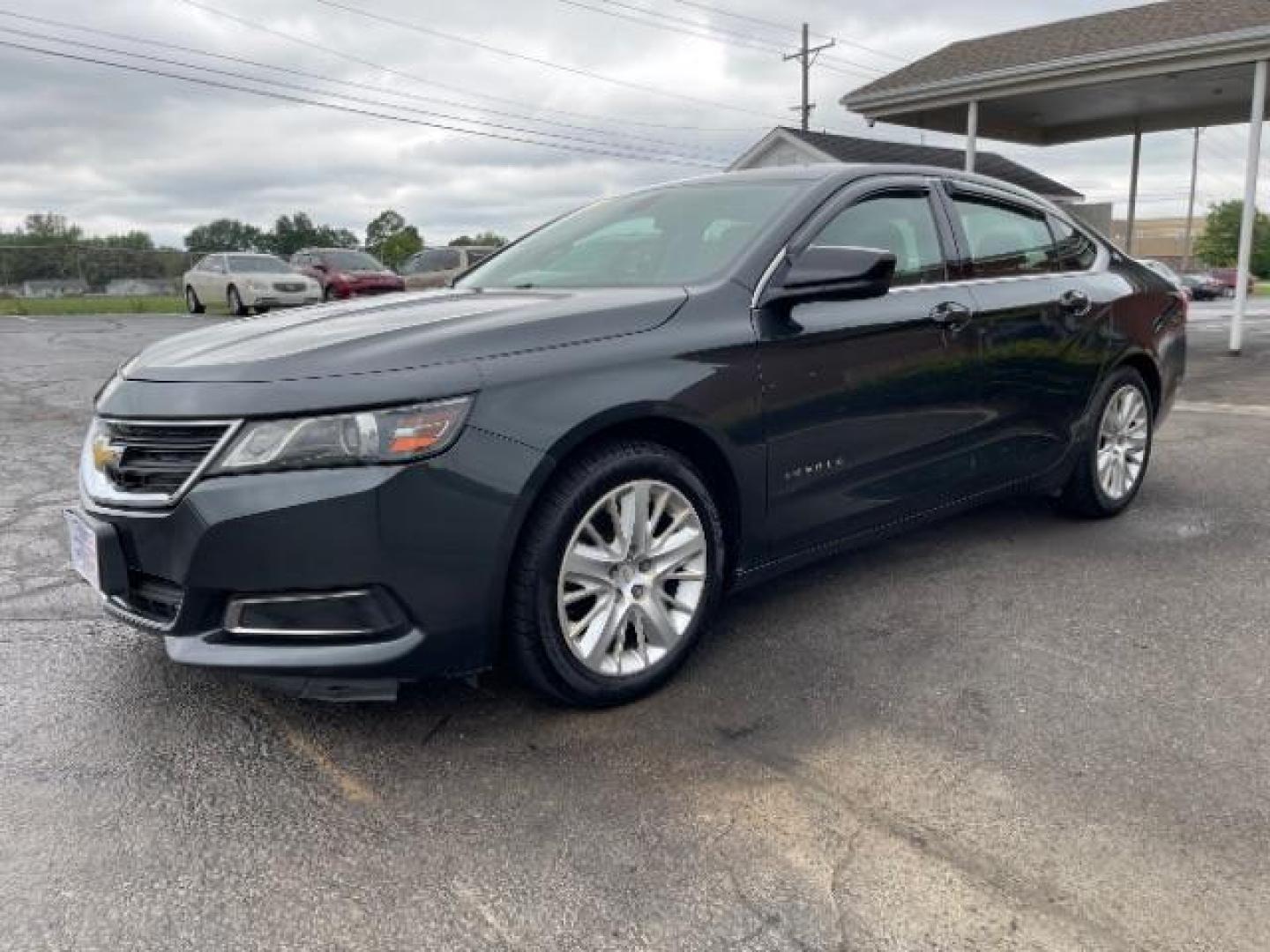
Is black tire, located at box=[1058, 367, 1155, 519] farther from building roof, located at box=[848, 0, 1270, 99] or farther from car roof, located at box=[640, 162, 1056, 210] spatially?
building roof, located at box=[848, 0, 1270, 99]

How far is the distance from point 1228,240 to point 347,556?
281ft

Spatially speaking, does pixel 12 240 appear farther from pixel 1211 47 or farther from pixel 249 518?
pixel 249 518

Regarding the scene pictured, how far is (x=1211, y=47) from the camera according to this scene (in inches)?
458

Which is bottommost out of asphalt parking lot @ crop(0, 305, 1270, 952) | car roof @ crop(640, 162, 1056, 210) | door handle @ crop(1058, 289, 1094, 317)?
asphalt parking lot @ crop(0, 305, 1270, 952)

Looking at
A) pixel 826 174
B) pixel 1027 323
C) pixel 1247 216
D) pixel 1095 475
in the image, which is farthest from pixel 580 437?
pixel 1247 216

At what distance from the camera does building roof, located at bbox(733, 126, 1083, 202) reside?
23.2 m

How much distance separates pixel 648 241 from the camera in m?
3.69

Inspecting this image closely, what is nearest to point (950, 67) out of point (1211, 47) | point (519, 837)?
point (1211, 47)

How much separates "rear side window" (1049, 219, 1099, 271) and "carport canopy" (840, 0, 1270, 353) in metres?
8.70

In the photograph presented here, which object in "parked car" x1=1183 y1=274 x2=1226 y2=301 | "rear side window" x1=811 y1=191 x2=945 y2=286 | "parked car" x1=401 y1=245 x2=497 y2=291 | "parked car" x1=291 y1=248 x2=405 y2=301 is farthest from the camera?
"parked car" x1=1183 y1=274 x2=1226 y2=301

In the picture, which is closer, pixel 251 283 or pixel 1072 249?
pixel 1072 249

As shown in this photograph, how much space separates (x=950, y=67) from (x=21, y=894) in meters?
15.5

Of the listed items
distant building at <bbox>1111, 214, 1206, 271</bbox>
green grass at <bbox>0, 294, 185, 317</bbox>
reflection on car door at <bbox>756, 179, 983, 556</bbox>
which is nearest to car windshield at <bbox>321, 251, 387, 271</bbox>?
green grass at <bbox>0, 294, 185, 317</bbox>

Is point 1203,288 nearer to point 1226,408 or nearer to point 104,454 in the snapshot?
point 1226,408
